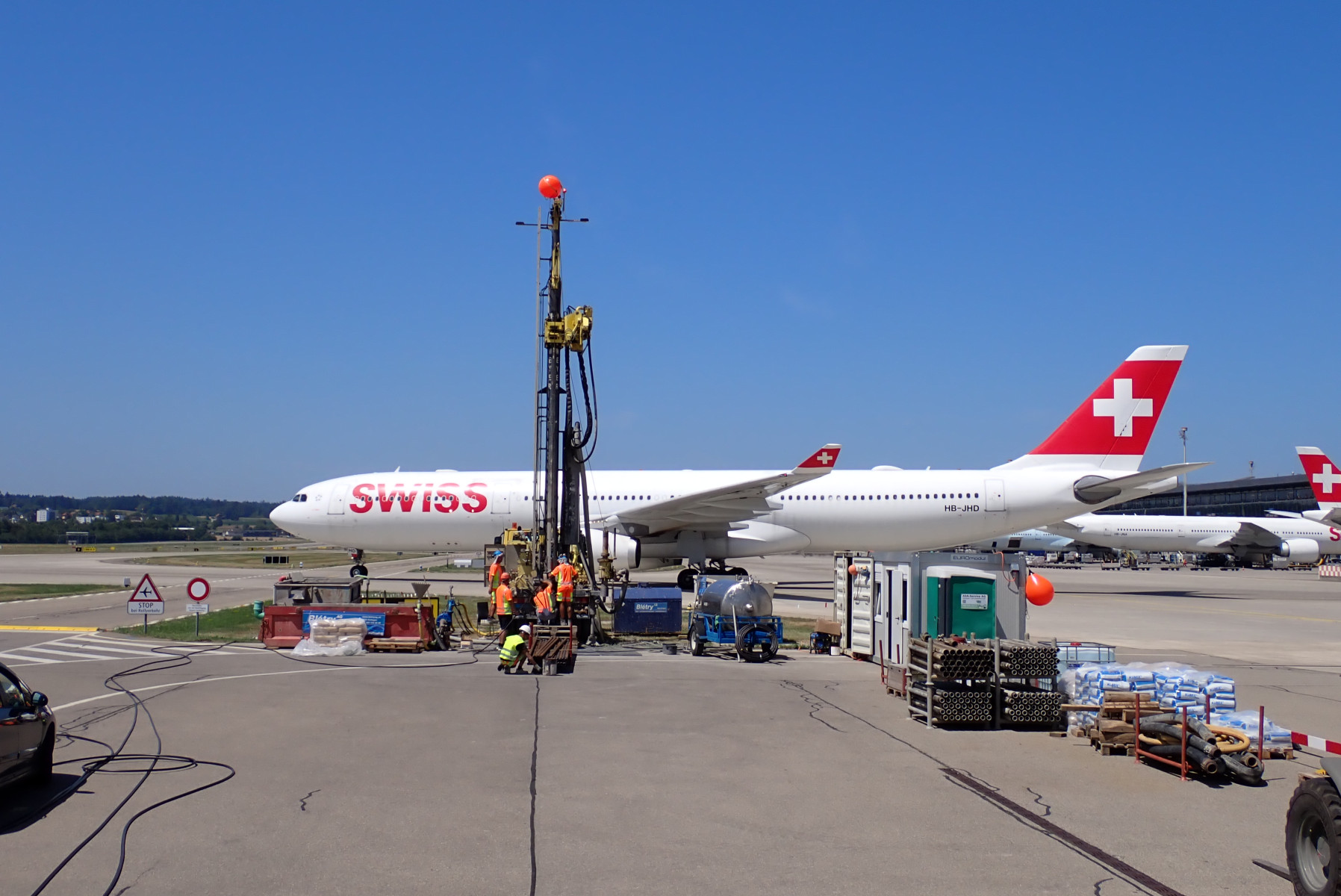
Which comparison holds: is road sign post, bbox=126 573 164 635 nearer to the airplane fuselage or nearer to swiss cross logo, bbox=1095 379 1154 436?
the airplane fuselage

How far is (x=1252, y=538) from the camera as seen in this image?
6850 centimetres

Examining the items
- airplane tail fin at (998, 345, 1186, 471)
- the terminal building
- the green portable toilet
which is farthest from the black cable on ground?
the terminal building

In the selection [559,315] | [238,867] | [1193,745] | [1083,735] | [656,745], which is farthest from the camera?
[559,315]

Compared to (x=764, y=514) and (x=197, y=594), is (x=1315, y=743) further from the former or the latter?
(x=764, y=514)

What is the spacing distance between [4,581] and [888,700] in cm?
3844

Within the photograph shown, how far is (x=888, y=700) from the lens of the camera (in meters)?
14.1

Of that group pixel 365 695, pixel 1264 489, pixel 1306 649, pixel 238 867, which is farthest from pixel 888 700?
pixel 1264 489

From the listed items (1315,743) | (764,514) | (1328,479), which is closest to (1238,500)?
(1328,479)

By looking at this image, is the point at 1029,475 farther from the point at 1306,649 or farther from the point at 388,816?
the point at 388,816

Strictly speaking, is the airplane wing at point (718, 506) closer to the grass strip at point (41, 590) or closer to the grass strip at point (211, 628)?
the grass strip at point (211, 628)

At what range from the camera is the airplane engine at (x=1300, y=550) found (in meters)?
65.8

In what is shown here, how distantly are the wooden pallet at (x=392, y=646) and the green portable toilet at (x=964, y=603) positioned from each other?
9609mm

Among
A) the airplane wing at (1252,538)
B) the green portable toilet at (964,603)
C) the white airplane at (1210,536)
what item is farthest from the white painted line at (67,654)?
the airplane wing at (1252,538)

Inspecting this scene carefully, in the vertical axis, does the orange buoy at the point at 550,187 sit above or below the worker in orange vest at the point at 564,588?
above
